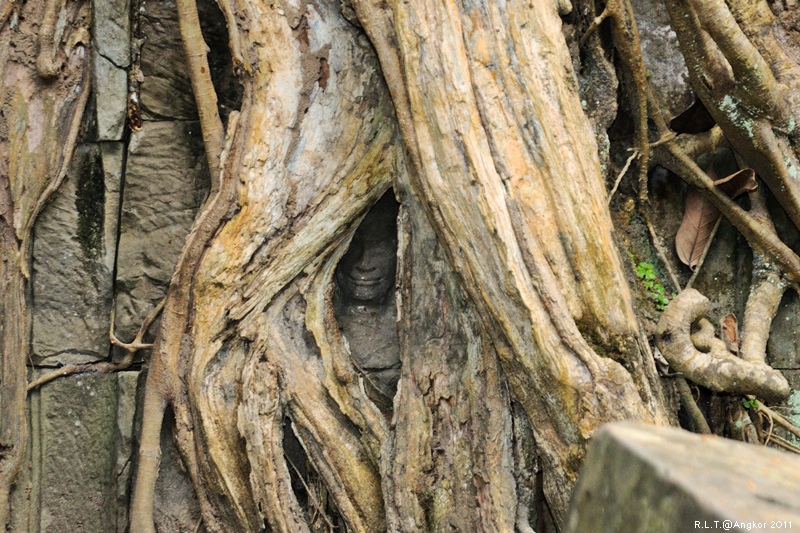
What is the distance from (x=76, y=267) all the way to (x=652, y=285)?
1.59 metres

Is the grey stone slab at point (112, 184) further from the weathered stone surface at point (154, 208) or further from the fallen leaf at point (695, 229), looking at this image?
the fallen leaf at point (695, 229)

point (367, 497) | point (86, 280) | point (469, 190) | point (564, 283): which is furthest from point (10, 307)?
point (564, 283)

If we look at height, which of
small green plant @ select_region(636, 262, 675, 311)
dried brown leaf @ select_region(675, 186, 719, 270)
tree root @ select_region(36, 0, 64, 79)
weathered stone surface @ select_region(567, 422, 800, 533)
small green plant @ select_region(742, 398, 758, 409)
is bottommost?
small green plant @ select_region(742, 398, 758, 409)

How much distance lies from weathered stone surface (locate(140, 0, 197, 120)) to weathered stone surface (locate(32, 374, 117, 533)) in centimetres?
75

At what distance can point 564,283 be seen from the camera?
4.81 feet

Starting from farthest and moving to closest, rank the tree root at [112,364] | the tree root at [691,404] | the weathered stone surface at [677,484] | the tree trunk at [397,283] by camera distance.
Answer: the tree root at [112,364] → the tree root at [691,404] → the tree trunk at [397,283] → the weathered stone surface at [677,484]

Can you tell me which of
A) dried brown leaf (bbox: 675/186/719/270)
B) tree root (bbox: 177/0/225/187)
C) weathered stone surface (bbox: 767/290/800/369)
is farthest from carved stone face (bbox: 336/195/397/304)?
weathered stone surface (bbox: 767/290/800/369)

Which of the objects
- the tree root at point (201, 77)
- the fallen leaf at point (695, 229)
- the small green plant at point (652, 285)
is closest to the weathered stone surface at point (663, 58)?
the fallen leaf at point (695, 229)

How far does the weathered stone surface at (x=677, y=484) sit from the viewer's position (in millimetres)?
609

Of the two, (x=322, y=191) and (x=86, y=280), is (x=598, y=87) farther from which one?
(x=86, y=280)

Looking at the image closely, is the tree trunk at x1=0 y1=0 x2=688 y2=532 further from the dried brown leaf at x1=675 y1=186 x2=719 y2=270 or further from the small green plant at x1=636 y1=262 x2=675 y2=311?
the dried brown leaf at x1=675 y1=186 x2=719 y2=270

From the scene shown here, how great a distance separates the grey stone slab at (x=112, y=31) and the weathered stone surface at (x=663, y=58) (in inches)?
59.4

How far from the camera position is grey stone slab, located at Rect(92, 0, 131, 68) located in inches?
77.7

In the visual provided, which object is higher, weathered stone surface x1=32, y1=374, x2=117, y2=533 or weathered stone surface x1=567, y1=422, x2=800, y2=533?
weathered stone surface x1=567, y1=422, x2=800, y2=533
